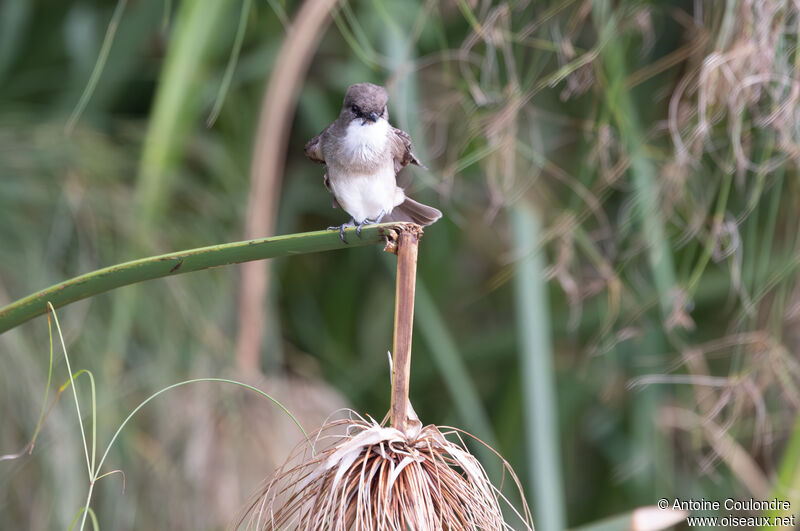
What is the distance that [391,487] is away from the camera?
862mm

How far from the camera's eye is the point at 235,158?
2.51m

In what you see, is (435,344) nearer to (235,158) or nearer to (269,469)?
(269,469)

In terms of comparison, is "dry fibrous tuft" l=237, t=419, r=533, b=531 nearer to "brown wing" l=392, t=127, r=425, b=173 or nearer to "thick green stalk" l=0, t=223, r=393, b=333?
"thick green stalk" l=0, t=223, r=393, b=333

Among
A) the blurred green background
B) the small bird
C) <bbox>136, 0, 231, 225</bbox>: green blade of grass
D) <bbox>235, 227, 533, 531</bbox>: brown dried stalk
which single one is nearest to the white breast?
the small bird

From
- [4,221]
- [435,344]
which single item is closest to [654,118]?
[435,344]

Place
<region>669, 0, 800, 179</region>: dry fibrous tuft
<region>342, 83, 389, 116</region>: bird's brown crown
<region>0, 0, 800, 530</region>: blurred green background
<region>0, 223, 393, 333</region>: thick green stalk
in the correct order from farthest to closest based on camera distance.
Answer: <region>0, 0, 800, 530</region>: blurred green background, <region>669, 0, 800, 179</region>: dry fibrous tuft, <region>342, 83, 389, 116</region>: bird's brown crown, <region>0, 223, 393, 333</region>: thick green stalk

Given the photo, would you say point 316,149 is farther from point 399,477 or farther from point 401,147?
point 399,477

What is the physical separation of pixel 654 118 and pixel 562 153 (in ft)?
1.42

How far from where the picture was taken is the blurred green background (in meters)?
1.65

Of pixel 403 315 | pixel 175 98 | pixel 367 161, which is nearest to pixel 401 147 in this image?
pixel 367 161

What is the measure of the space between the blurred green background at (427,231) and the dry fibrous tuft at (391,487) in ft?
1.85

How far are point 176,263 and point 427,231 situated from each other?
1.92 m

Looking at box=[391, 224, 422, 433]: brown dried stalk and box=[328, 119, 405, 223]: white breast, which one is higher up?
box=[328, 119, 405, 223]: white breast

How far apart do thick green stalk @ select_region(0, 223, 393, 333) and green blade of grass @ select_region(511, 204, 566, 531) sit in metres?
1.00
